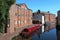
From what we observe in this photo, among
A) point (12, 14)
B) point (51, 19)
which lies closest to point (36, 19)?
point (51, 19)

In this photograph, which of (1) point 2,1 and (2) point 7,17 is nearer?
(1) point 2,1

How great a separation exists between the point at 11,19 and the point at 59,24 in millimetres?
25103

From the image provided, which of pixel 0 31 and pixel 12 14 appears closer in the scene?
pixel 0 31

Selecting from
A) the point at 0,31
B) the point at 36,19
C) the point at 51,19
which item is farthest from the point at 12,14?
the point at 51,19

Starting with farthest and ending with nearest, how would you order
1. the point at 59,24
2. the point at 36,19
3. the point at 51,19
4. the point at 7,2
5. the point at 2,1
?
the point at 51,19 → the point at 36,19 → the point at 59,24 → the point at 7,2 → the point at 2,1

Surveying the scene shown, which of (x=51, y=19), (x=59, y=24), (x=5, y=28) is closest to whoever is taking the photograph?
(x=5, y=28)

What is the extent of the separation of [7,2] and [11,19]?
155 inches

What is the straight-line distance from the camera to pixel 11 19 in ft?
97.9

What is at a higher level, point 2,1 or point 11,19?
point 2,1

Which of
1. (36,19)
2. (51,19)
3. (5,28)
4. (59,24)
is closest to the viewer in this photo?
(5,28)

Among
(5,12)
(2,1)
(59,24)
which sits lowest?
(59,24)

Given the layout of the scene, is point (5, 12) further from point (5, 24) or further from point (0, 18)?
point (5, 24)

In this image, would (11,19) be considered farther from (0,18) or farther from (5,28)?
(0,18)

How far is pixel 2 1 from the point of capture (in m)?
24.8
